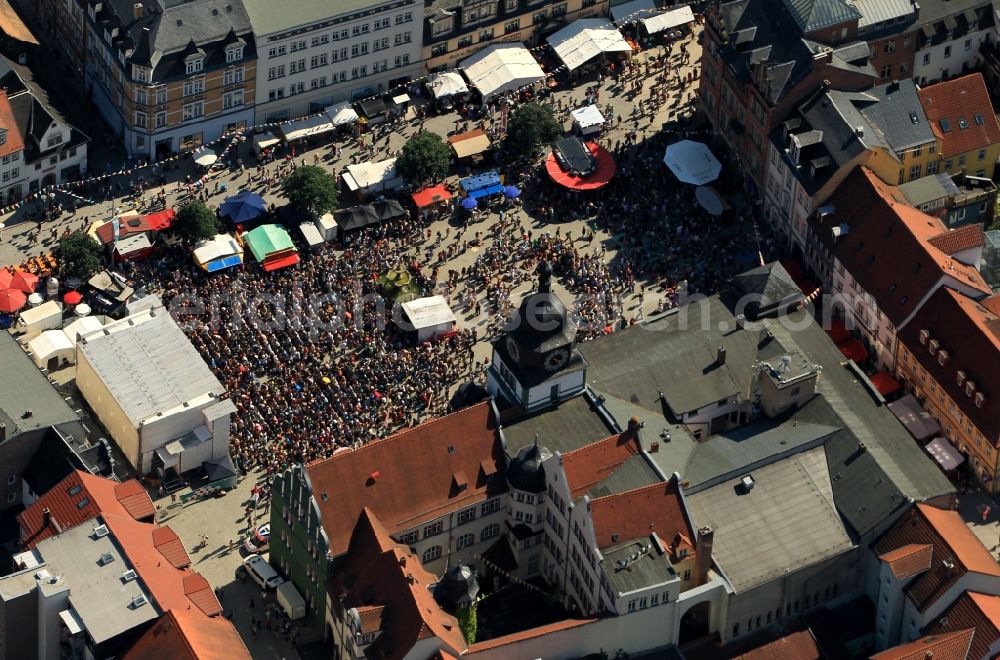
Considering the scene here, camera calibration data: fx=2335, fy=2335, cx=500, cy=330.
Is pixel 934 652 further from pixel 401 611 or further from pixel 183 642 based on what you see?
pixel 183 642

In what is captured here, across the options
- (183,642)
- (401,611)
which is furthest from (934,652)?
(183,642)

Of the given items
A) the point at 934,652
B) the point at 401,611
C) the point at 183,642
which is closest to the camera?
the point at 183,642

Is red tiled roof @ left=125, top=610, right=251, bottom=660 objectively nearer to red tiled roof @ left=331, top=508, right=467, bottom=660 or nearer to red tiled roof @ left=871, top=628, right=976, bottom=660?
red tiled roof @ left=331, top=508, right=467, bottom=660

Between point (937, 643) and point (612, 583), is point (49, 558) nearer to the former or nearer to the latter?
point (612, 583)

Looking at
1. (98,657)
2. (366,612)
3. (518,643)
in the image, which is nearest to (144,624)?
(98,657)

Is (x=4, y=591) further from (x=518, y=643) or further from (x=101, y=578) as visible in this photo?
(x=518, y=643)

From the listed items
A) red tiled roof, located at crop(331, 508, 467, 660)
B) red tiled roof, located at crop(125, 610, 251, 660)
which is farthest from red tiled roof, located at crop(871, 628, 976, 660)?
red tiled roof, located at crop(125, 610, 251, 660)

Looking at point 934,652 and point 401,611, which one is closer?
point 401,611
